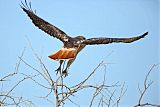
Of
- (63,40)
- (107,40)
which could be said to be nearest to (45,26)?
(63,40)

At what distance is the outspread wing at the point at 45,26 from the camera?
5.74ft

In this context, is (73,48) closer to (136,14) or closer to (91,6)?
(91,6)

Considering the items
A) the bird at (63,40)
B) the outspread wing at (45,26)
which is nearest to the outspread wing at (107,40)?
the bird at (63,40)

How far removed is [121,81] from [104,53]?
0.20 m

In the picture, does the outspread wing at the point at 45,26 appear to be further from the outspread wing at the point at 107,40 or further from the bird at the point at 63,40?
the outspread wing at the point at 107,40

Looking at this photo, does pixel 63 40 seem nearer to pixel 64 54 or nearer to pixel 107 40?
pixel 64 54

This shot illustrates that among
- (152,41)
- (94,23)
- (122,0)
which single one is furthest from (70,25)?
(152,41)

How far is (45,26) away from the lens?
69.2 inches

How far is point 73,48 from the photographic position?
172 cm

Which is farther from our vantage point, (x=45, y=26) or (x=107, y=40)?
(x=45, y=26)

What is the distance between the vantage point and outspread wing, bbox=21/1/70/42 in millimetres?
1749

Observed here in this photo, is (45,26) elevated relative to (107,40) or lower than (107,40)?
elevated

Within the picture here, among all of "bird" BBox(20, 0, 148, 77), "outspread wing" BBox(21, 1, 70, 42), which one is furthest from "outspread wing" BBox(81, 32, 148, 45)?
"outspread wing" BBox(21, 1, 70, 42)

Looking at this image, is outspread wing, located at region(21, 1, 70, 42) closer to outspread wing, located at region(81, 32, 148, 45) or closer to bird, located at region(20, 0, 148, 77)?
bird, located at region(20, 0, 148, 77)
